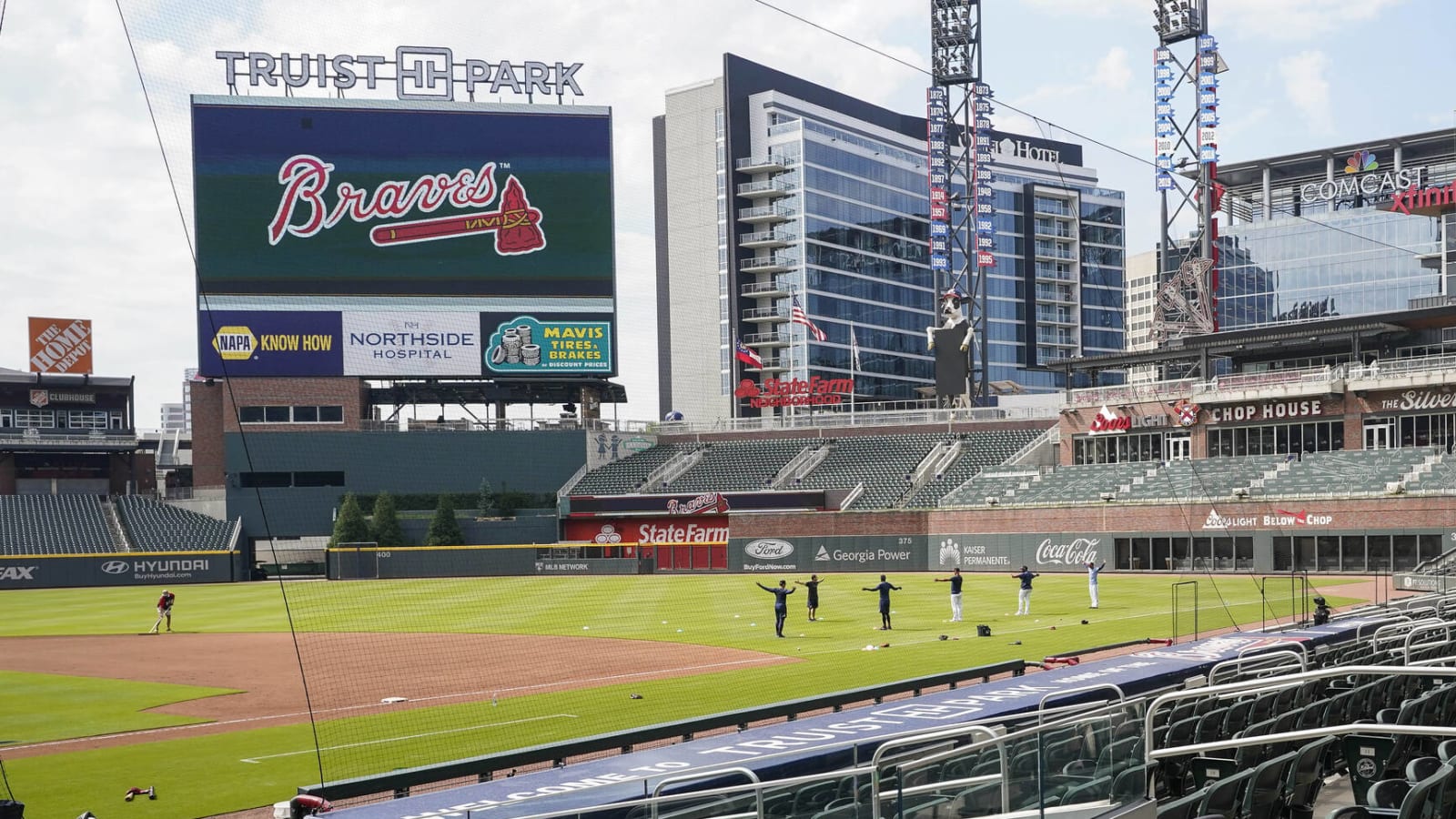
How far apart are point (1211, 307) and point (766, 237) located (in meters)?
46.1

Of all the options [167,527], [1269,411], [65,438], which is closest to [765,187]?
[167,527]

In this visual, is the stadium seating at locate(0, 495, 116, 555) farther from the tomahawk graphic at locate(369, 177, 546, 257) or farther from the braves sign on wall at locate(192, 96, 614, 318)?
the tomahawk graphic at locate(369, 177, 546, 257)

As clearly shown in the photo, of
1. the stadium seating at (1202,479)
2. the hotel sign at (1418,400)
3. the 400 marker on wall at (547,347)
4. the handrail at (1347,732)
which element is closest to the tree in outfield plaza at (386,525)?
the 400 marker on wall at (547,347)

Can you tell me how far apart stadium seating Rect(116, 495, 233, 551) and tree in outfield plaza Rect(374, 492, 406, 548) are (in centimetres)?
933

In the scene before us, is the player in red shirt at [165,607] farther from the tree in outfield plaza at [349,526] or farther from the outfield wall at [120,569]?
the tree in outfield plaza at [349,526]

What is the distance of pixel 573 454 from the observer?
8106cm

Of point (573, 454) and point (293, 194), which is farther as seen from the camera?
point (573, 454)

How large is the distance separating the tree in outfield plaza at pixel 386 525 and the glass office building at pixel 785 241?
3690 centimetres

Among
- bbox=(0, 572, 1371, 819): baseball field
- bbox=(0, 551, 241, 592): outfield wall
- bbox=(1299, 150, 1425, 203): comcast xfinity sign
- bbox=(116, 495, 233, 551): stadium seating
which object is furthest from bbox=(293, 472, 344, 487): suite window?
bbox=(1299, 150, 1425, 203): comcast xfinity sign

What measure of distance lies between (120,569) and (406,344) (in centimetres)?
1992

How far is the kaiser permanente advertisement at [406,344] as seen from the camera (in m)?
75.1

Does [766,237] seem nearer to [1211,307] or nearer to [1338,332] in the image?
[1211,307]

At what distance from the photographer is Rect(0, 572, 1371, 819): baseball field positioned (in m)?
19.4

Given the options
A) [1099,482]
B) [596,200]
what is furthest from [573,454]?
[1099,482]
